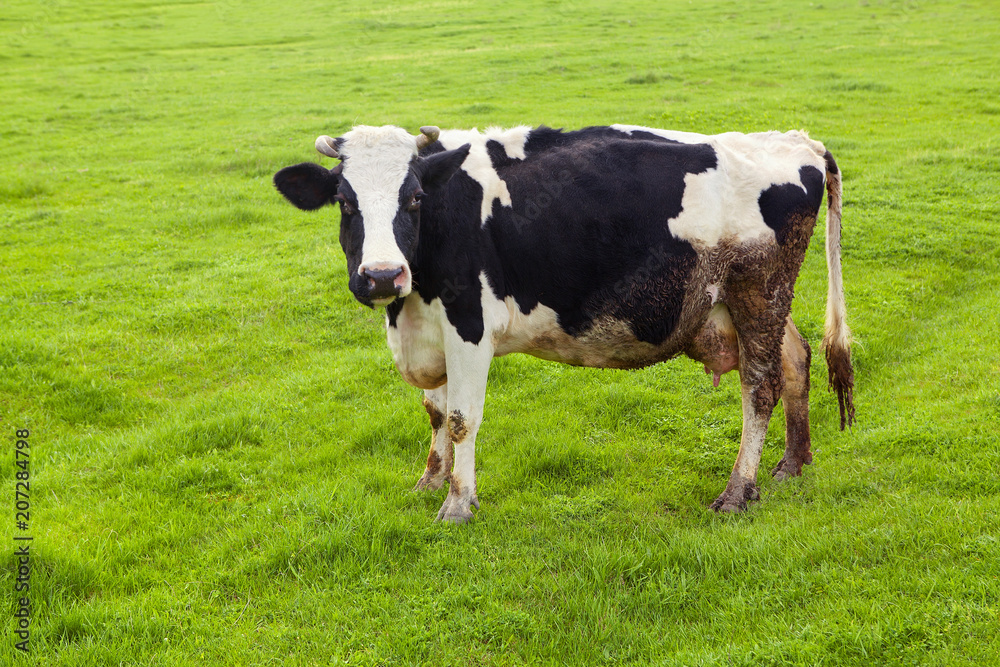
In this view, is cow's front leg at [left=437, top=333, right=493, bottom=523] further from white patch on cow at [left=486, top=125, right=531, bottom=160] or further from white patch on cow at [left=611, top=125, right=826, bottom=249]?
white patch on cow at [left=611, top=125, right=826, bottom=249]

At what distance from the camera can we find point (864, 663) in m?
3.98

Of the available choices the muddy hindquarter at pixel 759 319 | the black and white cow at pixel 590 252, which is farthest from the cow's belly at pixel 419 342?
the muddy hindquarter at pixel 759 319

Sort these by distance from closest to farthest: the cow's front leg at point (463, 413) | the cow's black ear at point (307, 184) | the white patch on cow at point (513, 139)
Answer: the cow's black ear at point (307, 184) < the cow's front leg at point (463, 413) < the white patch on cow at point (513, 139)

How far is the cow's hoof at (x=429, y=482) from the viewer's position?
642 centimetres

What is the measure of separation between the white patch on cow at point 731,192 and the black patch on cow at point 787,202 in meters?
0.04

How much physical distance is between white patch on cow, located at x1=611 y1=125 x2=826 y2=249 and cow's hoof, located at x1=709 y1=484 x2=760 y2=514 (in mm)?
1940

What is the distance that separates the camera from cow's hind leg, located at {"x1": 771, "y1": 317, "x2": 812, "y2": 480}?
21.6 feet

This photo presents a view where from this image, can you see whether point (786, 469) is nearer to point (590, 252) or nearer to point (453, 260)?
point (590, 252)

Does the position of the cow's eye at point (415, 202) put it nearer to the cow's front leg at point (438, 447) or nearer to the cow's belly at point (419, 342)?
the cow's belly at point (419, 342)

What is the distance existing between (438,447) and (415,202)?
6.96ft

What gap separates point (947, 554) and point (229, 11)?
150 feet

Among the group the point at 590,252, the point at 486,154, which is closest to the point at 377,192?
the point at 486,154

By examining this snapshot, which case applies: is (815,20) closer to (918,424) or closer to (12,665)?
(918,424)

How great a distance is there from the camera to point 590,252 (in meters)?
5.96
